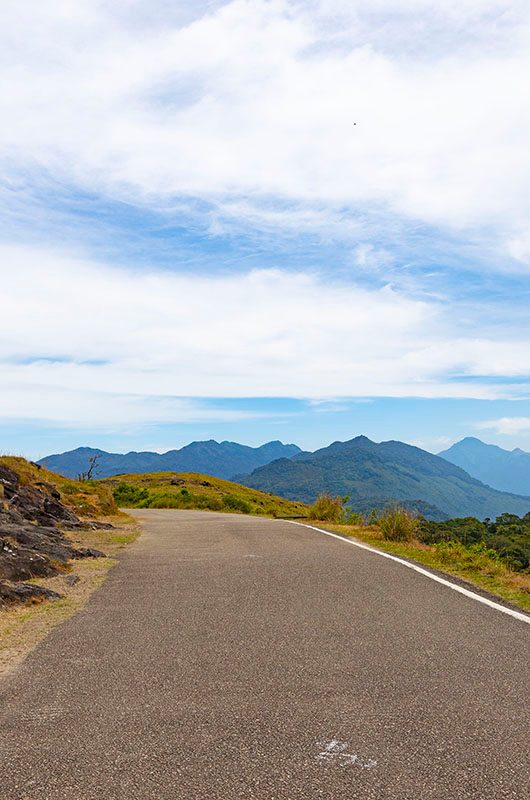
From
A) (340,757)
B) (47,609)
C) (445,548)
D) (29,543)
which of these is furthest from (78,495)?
(340,757)

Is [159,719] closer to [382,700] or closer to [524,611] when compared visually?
[382,700]

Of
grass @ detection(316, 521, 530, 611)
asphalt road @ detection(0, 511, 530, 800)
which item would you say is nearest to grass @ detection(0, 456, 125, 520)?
grass @ detection(316, 521, 530, 611)

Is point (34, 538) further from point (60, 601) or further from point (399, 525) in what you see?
point (399, 525)

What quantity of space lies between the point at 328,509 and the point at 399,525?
1045 cm

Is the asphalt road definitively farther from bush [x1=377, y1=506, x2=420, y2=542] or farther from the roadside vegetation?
bush [x1=377, y1=506, x2=420, y2=542]

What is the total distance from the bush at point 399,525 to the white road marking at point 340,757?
14.0 metres

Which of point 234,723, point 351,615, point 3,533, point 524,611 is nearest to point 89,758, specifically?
point 234,723

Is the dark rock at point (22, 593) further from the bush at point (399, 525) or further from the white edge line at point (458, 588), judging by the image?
the bush at point (399, 525)

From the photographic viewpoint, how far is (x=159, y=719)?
4.44m

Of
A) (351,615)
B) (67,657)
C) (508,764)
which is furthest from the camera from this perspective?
(351,615)

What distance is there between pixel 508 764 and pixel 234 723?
66.6 inches

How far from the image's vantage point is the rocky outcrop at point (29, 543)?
887cm

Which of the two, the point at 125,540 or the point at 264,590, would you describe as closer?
A: the point at 264,590

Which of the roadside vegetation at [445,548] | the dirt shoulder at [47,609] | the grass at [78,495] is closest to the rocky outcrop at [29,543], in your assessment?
the dirt shoulder at [47,609]
